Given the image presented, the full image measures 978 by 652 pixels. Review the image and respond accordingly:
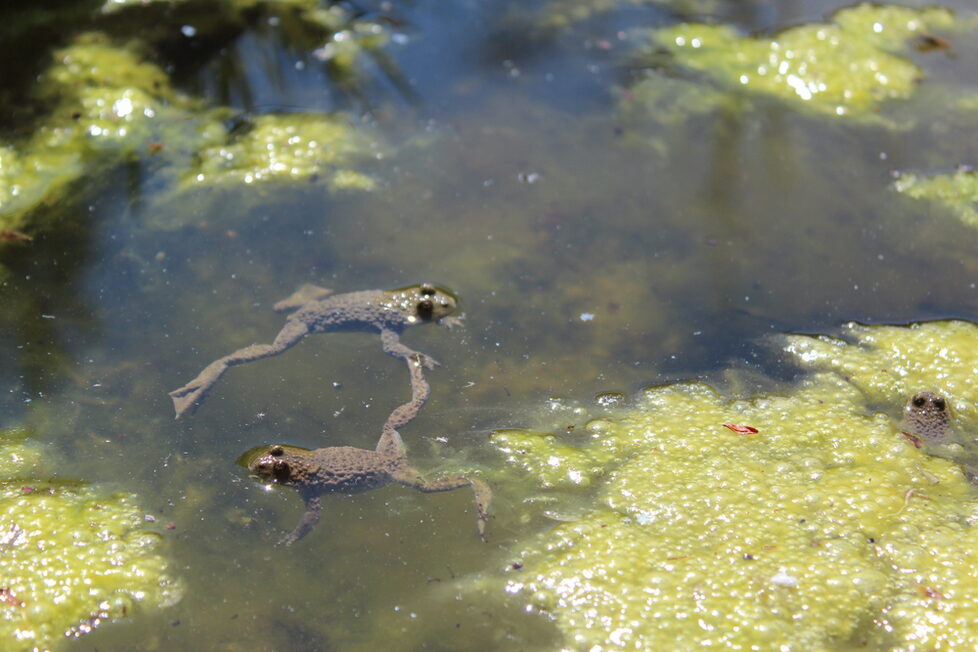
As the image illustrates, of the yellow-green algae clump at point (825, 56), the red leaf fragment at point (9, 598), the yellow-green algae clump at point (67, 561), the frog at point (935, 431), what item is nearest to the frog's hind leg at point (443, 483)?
the yellow-green algae clump at point (67, 561)

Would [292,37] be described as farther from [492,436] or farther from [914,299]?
[914,299]

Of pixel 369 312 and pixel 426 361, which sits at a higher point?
pixel 369 312

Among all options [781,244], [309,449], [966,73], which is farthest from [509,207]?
[966,73]

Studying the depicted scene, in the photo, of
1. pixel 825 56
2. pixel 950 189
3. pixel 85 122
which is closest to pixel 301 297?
pixel 85 122

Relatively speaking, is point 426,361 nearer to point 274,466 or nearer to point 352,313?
point 352,313

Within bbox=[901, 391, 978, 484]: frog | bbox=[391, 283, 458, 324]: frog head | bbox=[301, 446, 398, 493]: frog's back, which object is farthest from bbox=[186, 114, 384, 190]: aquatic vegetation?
bbox=[901, 391, 978, 484]: frog

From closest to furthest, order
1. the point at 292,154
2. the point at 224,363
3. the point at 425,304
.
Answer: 1. the point at 224,363
2. the point at 425,304
3. the point at 292,154

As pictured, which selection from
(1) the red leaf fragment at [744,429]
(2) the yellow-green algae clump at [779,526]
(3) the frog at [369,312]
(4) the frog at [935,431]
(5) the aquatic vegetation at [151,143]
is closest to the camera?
(2) the yellow-green algae clump at [779,526]

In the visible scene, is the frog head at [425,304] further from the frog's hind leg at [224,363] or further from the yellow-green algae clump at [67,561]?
the yellow-green algae clump at [67,561]
